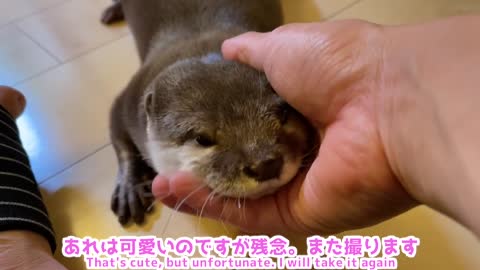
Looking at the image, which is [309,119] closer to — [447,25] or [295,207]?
[295,207]

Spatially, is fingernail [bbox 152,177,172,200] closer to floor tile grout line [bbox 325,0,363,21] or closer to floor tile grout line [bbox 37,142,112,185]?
floor tile grout line [bbox 37,142,112,185]

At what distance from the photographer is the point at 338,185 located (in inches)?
35.8

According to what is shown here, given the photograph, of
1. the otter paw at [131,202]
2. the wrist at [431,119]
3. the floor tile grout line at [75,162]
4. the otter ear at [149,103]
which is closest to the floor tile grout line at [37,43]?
the floor tile grout line at [75,162]

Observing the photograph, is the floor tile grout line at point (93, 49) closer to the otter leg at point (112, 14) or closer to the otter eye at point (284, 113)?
the otter leg at point (112, 14)

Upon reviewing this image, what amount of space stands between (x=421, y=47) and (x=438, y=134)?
0.17m

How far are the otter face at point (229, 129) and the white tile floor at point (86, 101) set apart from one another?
38 cm

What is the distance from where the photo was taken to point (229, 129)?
953 millimetres

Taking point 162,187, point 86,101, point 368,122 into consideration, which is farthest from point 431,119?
point 86,101

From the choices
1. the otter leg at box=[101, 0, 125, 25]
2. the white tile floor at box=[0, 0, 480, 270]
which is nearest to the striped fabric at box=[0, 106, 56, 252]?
the white tile floor at box=[0, 0, 480, 270]

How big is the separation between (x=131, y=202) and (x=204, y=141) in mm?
467

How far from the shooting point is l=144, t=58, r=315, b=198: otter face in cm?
91

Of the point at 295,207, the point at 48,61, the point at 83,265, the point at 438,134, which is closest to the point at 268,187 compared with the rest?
the point at 295,207

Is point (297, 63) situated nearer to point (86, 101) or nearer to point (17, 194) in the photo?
point (17, 194)

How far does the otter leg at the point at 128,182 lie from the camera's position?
4.46 feet
